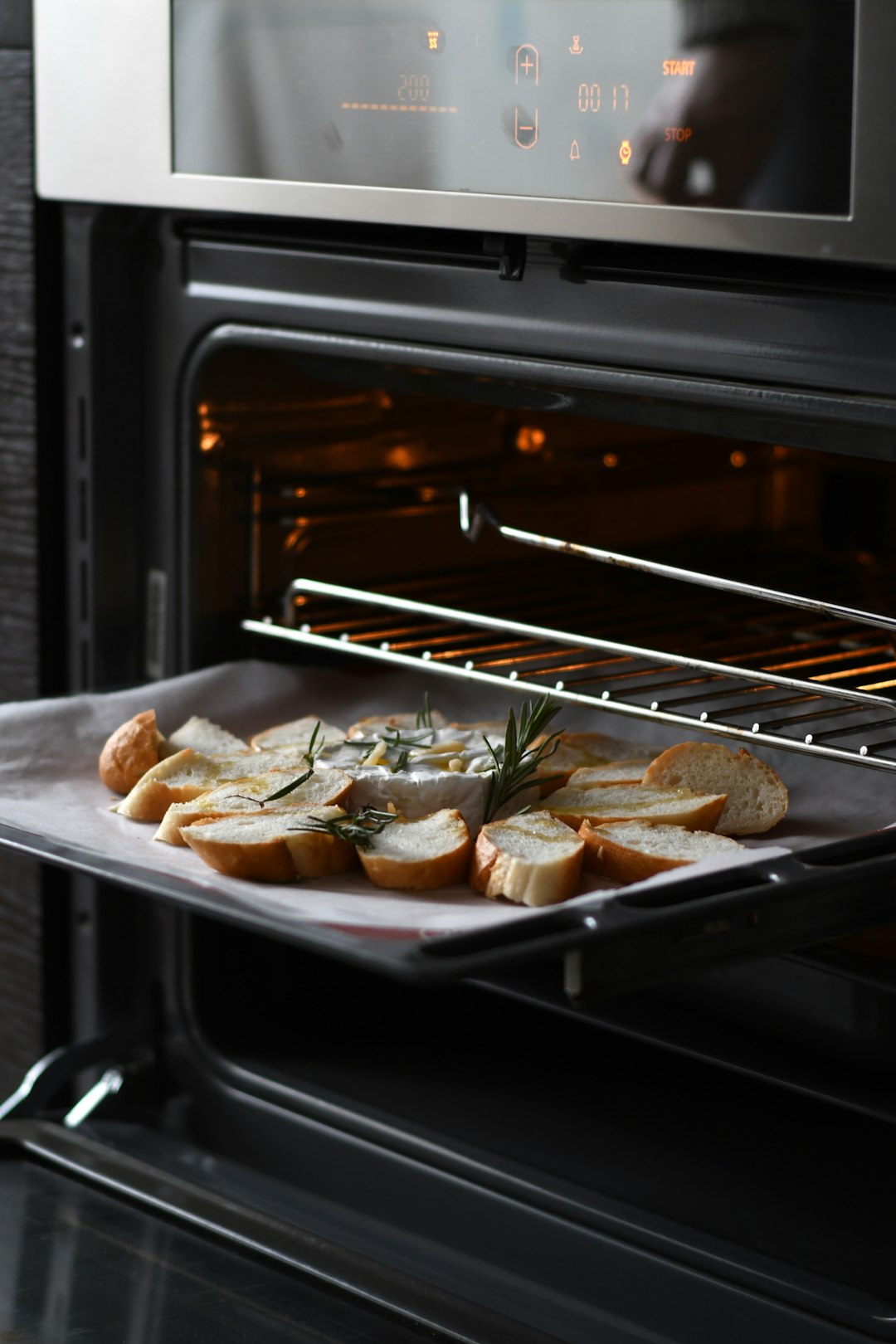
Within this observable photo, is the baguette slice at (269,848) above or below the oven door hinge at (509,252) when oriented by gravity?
below

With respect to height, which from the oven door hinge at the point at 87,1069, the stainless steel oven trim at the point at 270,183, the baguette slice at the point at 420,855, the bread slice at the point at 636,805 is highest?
the stainless steel oven trim at the point at 270,183

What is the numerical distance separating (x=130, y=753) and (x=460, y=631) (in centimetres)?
28

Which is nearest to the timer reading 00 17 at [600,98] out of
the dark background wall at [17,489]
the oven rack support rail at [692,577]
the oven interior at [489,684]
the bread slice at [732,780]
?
the oven interior at [489,684]

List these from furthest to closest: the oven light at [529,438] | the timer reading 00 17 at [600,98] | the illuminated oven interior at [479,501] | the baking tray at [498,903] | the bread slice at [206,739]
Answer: the oven light at [529,438] → the illuminated oven interior at [479,501] → the bread slice at [206,739] → the timer reading 00 17 at [600,98] → the baking tray at [498,903]

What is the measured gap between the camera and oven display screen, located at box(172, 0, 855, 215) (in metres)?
0.72

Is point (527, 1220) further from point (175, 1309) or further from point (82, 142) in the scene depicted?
point (82, 142)

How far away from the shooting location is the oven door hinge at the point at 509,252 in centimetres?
87

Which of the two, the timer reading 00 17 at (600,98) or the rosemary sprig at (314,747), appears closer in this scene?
the timer reading 00 17 at (600,98)

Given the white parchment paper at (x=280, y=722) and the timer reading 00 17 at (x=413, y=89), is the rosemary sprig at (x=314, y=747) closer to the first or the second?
the white parchment paper at (x=280, y=722)

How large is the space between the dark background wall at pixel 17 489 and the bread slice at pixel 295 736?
205 mm

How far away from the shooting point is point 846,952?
87 centimetres

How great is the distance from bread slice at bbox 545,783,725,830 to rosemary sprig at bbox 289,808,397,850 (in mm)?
93

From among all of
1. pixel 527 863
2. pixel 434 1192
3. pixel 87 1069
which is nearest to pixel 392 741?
pixel 527 863

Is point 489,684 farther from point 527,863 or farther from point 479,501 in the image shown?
point 527,863
